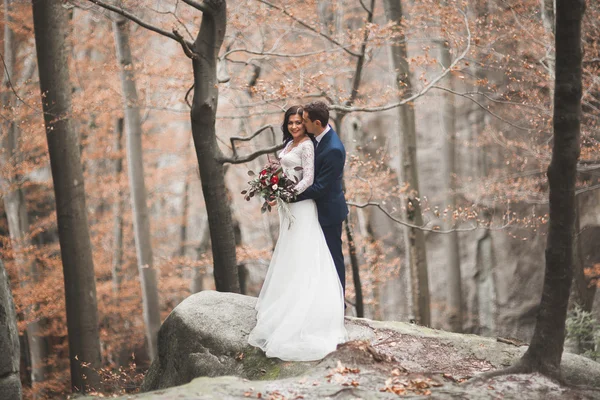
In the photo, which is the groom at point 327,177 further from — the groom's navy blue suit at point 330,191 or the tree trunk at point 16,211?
the tree trunk at point 16,211

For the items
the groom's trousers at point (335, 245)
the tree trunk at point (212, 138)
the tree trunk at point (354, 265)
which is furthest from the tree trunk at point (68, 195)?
the tree trunk at point (354, 265)

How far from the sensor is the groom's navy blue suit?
588 centimetres

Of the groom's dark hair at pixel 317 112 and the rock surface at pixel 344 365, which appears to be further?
the groom's dark hair at pixel 317 112

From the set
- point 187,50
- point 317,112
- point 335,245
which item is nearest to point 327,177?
point 317,112

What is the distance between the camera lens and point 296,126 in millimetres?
5992

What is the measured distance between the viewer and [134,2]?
28.0 feet

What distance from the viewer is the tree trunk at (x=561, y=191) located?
4125 mm

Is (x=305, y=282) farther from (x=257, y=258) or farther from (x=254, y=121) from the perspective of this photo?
(x=254, y=121)

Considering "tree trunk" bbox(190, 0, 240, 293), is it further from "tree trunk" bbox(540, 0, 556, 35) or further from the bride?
"tree trunk" bbox(540, 0, 556, 35)

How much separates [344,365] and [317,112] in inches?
101

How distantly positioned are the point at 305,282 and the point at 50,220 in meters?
12.1

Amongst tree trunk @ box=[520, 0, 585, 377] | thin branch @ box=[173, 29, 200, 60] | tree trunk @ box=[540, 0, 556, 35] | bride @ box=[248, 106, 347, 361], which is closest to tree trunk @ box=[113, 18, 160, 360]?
thin branch @ box=[173, 29, 200, 60]

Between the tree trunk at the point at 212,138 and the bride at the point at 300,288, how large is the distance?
63.3 inches

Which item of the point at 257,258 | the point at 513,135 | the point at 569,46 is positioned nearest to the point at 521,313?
the point at 513,135
